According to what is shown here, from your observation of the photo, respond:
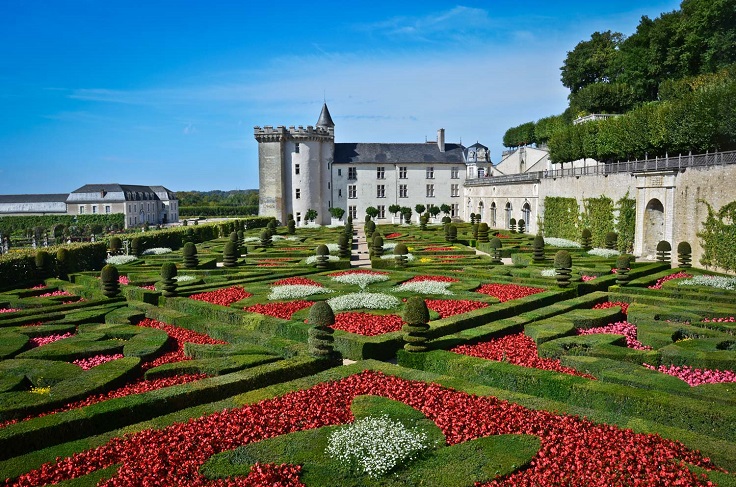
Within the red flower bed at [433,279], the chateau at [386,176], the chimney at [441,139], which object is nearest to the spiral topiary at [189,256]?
the red flower bed at [433,279]

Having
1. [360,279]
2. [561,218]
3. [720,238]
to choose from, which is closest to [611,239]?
[720,238]

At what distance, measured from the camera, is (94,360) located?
37.6ft

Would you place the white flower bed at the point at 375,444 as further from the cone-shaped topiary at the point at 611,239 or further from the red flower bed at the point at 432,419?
the cone-shaped topiary at the point at 611,239

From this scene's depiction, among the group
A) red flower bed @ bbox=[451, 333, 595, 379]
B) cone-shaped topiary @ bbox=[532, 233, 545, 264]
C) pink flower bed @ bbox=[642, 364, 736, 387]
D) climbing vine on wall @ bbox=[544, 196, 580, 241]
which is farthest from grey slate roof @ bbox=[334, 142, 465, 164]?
pink flower bed @ bbox=[642, 364, 736, 387]

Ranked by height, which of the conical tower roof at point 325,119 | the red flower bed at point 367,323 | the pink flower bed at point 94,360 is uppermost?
the conical tower roof at point 325,119

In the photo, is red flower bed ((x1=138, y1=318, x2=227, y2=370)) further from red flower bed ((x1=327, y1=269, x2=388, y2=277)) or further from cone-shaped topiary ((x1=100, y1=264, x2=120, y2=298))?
red flower bed ((x1=327, y1=269, x2=388, y2=277))

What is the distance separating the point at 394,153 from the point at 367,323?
184 ft

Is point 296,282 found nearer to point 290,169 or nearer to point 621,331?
point 621,331

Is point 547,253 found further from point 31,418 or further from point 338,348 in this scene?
point 31,418

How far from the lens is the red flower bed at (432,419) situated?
6.62 m

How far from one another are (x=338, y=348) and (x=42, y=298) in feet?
36.3

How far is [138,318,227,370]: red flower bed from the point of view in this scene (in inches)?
452

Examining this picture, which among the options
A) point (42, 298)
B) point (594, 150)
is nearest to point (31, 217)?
point (42, 298)

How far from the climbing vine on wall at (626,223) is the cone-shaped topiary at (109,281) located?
2660 cm
